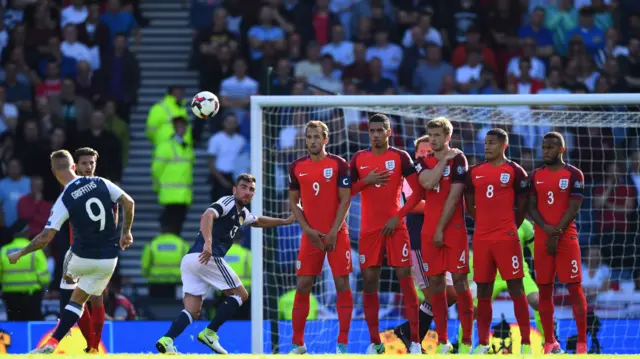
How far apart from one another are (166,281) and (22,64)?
15.3 ft

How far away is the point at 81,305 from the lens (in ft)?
34.6

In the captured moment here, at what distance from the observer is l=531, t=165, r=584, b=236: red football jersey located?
11117 millimetres

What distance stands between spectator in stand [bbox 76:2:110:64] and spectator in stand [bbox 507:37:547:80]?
602 centimetres

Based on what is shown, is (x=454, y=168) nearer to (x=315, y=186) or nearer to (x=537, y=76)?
(x=315, y=186)

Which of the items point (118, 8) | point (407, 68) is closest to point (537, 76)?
point (407, 68)

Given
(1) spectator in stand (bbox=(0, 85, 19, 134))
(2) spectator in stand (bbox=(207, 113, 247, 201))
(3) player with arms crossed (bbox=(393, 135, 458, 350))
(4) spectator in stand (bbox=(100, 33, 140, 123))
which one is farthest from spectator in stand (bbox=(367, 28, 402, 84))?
(3) player with arms crossed (bbox=(393, 135, 458, 350))

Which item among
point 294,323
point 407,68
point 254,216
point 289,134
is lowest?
point 294,323

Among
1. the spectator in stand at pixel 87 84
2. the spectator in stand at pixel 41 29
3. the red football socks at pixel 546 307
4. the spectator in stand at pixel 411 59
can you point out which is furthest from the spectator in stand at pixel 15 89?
the red football socks at pixel 546 307

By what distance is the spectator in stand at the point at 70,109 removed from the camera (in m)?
17.2

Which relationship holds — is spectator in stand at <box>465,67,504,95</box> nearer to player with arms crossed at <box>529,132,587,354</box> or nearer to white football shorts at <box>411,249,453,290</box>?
white football shorts at <box>411,249,453,290</box>

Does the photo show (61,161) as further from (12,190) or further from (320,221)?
(12,190)

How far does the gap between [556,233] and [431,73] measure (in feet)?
22.3

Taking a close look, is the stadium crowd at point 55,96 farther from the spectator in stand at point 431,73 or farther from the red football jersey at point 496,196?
the red football jersey at point 496,196

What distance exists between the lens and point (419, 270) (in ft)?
38.2
